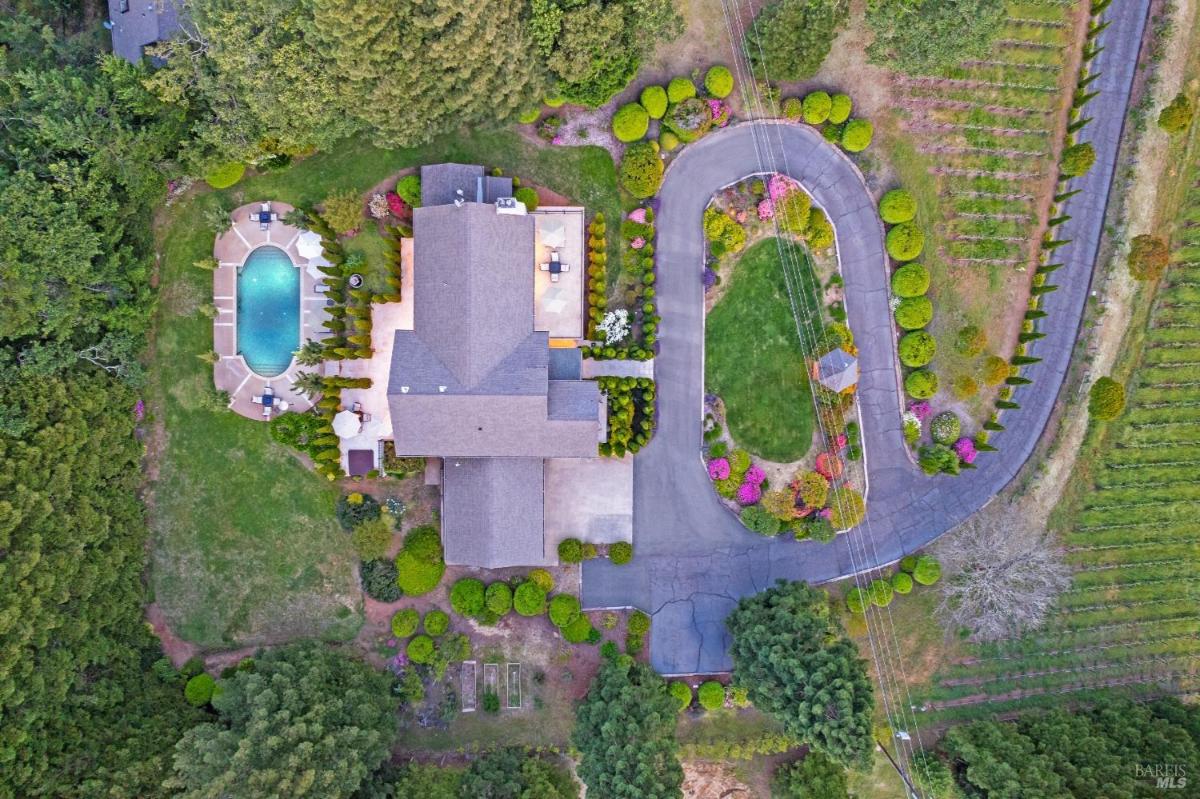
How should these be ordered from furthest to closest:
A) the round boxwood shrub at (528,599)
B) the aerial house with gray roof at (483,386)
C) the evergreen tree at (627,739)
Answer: the round boxwood shrub at (528,599) < the aerial house with gray roof at (483,386) < the evergreen tree at (627,739)

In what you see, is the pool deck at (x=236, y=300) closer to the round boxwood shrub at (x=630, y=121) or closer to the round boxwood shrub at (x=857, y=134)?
the round boxwood shrub at (x=630, y=121)

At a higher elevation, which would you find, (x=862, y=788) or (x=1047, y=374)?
(x=1047, y=374)

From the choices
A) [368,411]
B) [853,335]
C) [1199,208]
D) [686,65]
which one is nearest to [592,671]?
[368,411]

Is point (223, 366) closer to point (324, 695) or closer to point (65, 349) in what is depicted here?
point (65, 349)

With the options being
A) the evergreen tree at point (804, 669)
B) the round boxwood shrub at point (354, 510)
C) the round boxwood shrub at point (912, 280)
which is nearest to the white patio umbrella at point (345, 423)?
the round boxwood shrub at point (354, 510)

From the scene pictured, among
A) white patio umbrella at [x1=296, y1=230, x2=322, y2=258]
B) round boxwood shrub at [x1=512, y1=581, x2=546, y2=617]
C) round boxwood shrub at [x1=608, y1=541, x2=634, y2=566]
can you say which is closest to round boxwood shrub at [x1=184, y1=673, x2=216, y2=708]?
round boxwood shrub at [x1=512, y1=581, x2=546, y2=617]

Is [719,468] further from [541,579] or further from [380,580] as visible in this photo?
[380,580]
